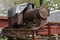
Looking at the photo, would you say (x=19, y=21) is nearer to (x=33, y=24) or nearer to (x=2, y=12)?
(x=33, y=24)

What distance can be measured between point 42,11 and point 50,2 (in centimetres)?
1140

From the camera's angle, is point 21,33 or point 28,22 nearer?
point 21,33

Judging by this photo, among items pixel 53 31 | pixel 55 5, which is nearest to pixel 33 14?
pixel 53 31

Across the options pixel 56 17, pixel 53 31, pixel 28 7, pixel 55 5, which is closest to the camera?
pixel 28 7

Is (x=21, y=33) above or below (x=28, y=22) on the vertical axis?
below

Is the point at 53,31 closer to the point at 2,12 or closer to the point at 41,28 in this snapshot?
the point at 41,28

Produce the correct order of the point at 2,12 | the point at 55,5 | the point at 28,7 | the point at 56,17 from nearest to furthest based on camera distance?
the point at 28,7, the point at 56,17, the point at 55,5, the point at 2,12

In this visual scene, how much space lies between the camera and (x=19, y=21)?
4.69 m

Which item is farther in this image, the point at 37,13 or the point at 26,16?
the point at 26,16

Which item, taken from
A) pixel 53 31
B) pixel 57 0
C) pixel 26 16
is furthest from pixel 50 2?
pixel 26 16

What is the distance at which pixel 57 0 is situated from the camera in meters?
15.1

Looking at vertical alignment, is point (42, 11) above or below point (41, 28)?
above

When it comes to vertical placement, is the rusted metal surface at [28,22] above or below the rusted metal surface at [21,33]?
above

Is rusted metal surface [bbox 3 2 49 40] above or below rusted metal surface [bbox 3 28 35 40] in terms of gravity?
above
